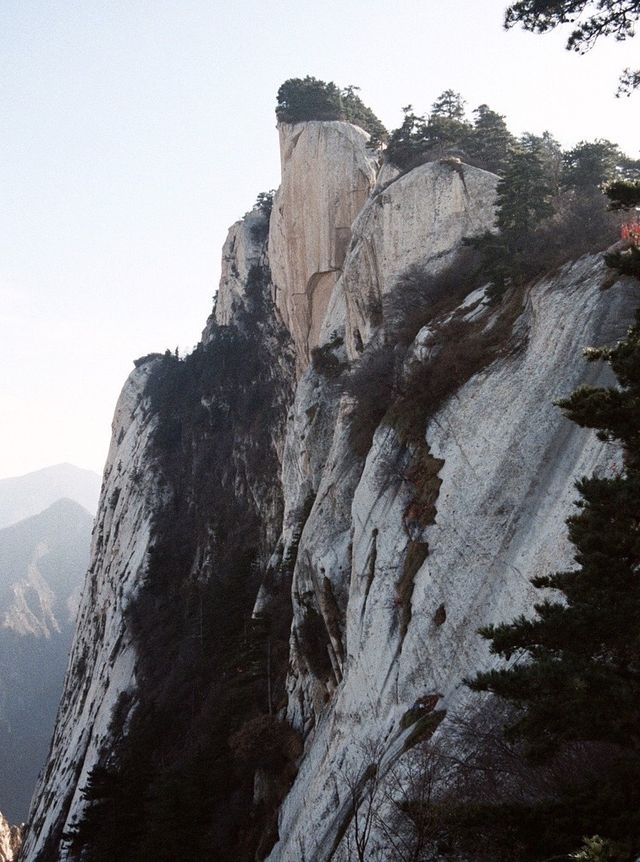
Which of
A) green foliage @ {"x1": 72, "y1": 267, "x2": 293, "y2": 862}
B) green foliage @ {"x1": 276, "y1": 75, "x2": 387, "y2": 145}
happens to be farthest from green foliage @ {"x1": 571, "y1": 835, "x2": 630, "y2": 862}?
green foliage @ {"x1": 276, "y1": 75, "x2": 387, "y2": 145}

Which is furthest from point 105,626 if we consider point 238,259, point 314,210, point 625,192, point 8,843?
point 625,192

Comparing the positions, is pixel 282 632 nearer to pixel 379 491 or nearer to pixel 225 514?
pixel 379 491

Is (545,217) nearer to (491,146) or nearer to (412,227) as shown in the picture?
(412,227)

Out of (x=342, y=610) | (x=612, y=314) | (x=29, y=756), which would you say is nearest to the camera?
(x=612, y=314)

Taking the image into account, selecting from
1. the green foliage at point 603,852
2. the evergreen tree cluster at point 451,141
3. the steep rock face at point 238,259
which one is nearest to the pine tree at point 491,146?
the evergreen tree cluster at point 451,141

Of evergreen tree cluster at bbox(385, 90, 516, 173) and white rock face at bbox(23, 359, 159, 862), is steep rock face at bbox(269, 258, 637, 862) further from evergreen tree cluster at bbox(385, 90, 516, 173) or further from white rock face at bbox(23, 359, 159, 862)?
white rock face at bbox(23, 359, 159, 862)

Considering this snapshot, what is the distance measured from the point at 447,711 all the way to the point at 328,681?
409 inches

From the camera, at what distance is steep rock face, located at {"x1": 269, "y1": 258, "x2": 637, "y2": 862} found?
44.7 ft

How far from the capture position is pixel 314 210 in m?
47.0

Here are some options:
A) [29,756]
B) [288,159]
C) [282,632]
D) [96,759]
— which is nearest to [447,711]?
[282,632]

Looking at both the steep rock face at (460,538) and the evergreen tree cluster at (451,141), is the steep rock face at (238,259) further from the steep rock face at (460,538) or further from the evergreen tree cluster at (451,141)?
the steep rock face at (460,538)

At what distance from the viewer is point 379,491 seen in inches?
776

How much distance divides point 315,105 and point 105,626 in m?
47.8

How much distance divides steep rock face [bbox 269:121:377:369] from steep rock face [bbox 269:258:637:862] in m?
29.1
